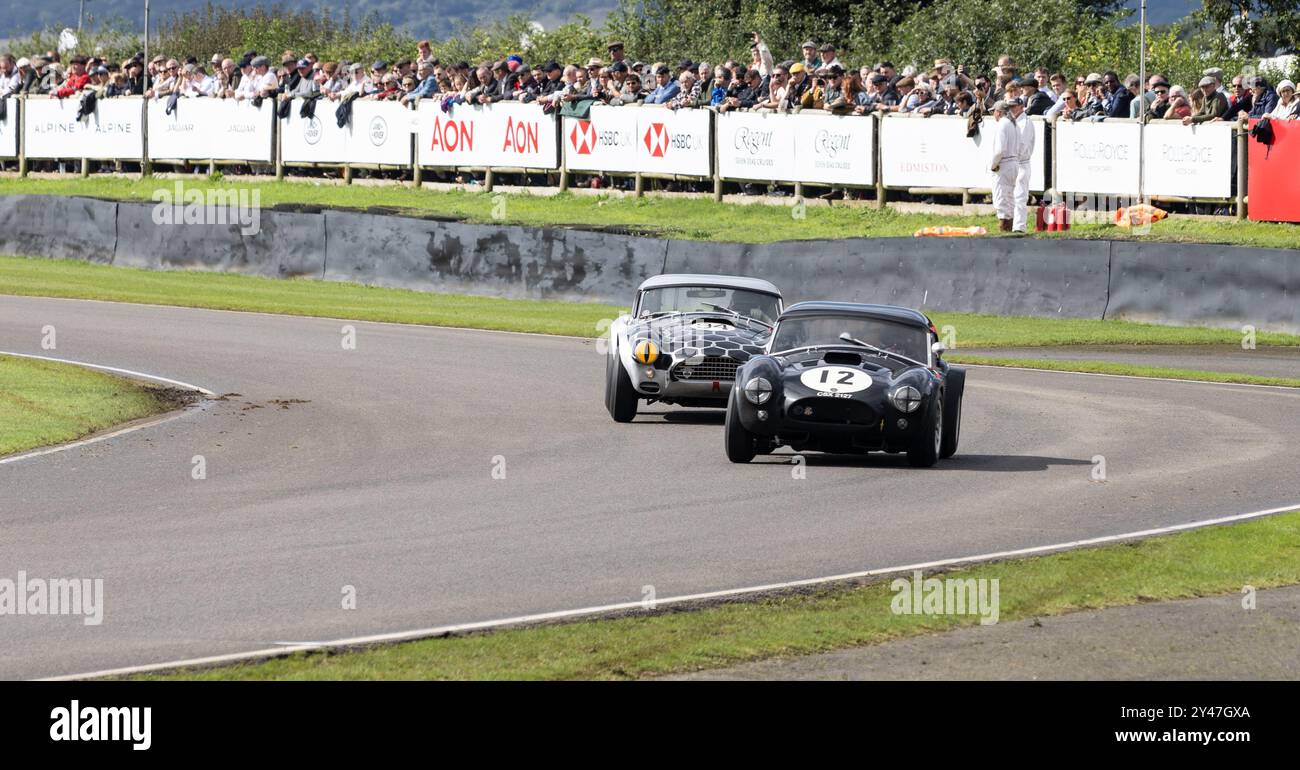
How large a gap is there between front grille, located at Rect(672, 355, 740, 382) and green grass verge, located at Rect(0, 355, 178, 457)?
189 inches

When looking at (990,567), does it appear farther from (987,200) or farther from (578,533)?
(987,200)

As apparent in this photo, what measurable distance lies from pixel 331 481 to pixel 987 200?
1807cm

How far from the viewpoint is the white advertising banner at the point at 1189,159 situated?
2552cm

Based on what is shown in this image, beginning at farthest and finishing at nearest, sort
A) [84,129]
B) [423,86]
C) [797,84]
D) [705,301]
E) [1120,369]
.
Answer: [84,129], [423,86], [797,84], [1120,369], [705,301]

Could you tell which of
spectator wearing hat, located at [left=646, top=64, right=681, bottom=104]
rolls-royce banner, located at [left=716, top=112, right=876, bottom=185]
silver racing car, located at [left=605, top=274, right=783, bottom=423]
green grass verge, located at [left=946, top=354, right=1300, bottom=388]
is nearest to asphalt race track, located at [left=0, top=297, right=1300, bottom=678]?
silver racing car, located at [left=605, top=274, right=783, bottom=423]

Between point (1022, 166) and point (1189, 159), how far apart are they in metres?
2.47

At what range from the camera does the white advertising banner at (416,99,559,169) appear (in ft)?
112

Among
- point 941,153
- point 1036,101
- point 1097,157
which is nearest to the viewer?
point 1097,157

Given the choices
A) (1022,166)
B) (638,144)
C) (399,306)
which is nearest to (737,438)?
(1022,166)

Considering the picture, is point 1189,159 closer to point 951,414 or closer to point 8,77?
point 951,414

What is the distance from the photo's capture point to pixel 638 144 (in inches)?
1298

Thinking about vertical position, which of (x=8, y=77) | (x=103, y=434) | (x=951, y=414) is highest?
(x=8, y=77)

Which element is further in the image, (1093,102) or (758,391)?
(1093,102)
